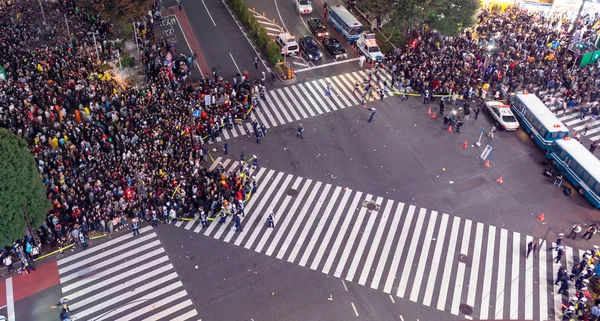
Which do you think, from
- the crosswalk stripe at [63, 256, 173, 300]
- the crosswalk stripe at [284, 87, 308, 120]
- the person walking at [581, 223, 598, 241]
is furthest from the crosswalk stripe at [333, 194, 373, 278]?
the person walking at [581, 223, 598, 241]

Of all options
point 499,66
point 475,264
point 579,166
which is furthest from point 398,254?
point 499,66

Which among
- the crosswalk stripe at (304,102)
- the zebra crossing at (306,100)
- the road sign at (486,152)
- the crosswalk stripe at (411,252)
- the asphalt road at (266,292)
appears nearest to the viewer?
the asphalt road at (266,292)

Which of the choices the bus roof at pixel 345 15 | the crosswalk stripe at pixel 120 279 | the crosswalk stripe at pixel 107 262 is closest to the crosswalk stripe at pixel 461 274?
the crosswalk stripe at pixel 120 279

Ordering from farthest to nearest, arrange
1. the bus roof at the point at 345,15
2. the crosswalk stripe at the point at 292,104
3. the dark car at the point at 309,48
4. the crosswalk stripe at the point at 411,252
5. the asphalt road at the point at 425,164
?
the bus roof at the point at 345,15 → the dark car at the point at 309,48 → the crosswalk stripe at the point at 292,104 → the asphalt road at the point at 425,164 → the crosswalk stripe at the point at 411,252

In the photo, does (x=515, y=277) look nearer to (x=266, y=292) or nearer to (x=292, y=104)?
(x=266, y=292)

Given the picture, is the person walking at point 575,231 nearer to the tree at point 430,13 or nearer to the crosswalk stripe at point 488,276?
the crosswalk stripe at point 488,276

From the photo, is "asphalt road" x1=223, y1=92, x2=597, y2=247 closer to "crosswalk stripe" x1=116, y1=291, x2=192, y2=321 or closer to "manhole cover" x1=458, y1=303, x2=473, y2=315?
"manhole cover" x1=458, y1=303, x2=473, y2=315
